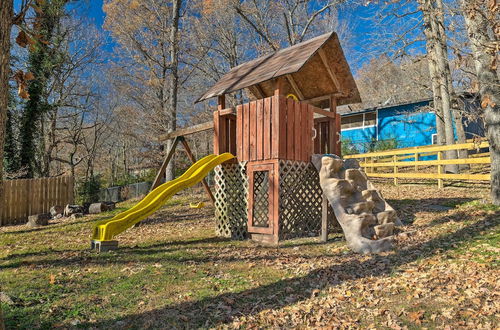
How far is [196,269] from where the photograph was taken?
6.33 m

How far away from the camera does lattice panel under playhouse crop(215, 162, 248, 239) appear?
934cm

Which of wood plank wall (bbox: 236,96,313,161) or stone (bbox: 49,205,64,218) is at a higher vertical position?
wood plank wall (bbox: 236,96,313,161)

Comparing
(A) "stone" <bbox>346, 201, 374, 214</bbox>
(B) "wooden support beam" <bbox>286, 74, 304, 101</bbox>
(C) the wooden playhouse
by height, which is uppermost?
(B) "wooden support beam" <bbox>286, 74, 304, 101</bbox>

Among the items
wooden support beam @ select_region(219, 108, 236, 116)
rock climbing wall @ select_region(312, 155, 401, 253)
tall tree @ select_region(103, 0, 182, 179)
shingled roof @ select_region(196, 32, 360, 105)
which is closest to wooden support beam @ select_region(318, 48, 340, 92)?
shingled roof @ select_region(196, 32, 360, 105)

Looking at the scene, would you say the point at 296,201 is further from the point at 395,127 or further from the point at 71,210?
the point at 395,127

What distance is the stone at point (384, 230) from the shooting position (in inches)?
287

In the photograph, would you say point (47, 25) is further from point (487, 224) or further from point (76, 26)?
point (487, 224)

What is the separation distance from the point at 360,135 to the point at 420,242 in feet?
69.8

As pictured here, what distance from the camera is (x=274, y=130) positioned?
28.0ft

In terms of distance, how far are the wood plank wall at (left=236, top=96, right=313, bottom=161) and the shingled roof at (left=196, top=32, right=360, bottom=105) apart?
66 cm

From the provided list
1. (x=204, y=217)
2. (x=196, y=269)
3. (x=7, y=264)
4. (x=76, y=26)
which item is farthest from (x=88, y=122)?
(x=196, y=269)

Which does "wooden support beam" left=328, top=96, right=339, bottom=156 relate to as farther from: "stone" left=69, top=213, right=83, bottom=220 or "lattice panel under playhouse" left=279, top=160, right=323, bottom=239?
"stone" left=69, top=213, right=83, bottom=220

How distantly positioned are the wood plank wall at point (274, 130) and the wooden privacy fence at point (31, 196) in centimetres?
1096

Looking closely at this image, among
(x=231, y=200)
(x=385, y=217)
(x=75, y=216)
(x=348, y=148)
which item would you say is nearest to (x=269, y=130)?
(x=231, y=200)
